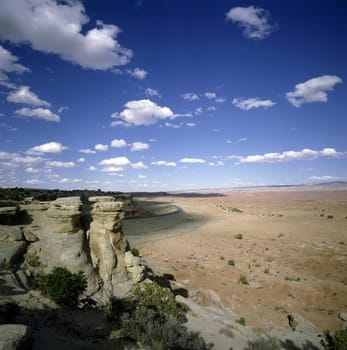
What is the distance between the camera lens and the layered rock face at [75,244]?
12016 millimetres

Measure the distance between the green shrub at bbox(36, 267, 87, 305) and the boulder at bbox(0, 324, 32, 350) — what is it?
530 cm

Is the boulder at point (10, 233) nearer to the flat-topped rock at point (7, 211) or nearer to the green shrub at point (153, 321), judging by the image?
the flat-topped rock at point (7, 211)

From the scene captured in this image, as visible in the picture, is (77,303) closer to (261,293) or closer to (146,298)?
(146,298)

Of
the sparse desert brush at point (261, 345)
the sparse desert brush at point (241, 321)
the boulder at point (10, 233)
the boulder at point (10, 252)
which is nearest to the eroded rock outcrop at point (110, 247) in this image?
the boulder at point (10, 252)

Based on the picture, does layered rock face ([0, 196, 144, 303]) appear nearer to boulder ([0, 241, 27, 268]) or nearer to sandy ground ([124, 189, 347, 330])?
boulder ([0, 241, 27, 268])

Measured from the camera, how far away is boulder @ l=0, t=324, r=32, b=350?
15.5ft

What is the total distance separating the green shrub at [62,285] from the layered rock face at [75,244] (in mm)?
839

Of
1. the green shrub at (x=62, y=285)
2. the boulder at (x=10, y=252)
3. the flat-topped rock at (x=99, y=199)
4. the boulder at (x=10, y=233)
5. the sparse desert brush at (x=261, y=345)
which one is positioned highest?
the flat-topped rock at (x=99, y=199)

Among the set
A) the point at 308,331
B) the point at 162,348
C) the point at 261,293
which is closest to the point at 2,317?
the point at 162,348

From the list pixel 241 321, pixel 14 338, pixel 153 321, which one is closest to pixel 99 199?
pixel 153 321

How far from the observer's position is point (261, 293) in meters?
16.7

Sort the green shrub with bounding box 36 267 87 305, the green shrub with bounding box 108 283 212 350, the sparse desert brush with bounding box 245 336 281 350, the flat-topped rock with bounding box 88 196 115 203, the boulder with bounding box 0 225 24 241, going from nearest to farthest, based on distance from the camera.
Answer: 1. the green shrub with bounding box 108 283 212 350
2. the sparse desert brush with bounding box 245 336 281 350
3. the green shrub with bounding box 36 267 87 305
4. the boulder with bounding box 0 225 24 241
5. the flat-topped rock with bounding box 88 196 115 203

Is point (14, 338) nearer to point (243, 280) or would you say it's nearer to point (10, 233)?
point (10, 233)

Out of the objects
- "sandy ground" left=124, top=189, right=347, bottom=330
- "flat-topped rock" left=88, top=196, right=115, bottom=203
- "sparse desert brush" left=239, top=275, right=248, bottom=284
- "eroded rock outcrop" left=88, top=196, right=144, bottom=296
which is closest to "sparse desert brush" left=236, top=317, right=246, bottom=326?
"sandy ground" left=124, top=189, right=347, bottom=330
